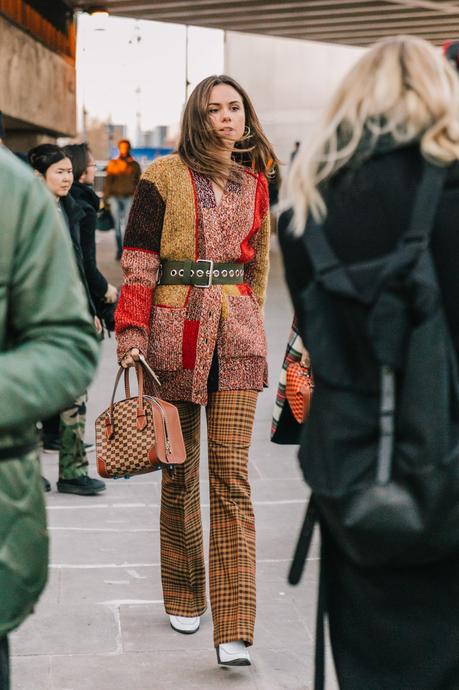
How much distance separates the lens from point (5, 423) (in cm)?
A: 203

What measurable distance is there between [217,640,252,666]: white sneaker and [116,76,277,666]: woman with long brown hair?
1.4 inches

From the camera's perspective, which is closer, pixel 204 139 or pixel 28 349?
pixel 28 349

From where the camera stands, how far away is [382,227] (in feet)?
6.95

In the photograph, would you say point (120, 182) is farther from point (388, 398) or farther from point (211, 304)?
point (388, 398)

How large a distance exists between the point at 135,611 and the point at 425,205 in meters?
2.79

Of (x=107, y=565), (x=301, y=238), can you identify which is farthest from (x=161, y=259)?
(x=301, y=238)

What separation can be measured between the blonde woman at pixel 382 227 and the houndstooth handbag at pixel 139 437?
1584 millimetres

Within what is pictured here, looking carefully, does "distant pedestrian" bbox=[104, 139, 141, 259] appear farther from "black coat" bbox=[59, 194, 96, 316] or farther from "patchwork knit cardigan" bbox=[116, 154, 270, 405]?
"patchwork knit cardigan" bbox=[116, 154, 270, 405]

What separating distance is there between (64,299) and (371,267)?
0.54 metres

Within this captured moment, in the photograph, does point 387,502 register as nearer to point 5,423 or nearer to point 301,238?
point 301,238

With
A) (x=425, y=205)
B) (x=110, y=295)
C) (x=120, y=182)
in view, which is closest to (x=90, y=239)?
(x=110, y=295)

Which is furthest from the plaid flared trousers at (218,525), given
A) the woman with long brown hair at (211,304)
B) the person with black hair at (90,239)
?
the person with black hair at (90,239)

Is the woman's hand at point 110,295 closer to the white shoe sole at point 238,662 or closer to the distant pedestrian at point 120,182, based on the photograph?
the white shoe sole at point 238,662

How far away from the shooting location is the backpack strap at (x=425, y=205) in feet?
6.77
